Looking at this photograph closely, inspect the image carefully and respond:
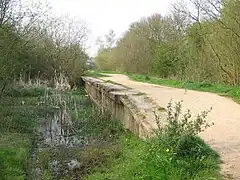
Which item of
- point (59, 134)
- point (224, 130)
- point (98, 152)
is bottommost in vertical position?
point (59, 134)

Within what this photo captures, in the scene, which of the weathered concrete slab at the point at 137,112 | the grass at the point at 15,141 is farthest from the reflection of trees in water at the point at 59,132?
the weathered concrete slab at the point at 137,112

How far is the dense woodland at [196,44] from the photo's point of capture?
1727 cm

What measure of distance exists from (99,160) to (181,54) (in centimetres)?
1873

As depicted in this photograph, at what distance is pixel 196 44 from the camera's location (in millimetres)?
23469

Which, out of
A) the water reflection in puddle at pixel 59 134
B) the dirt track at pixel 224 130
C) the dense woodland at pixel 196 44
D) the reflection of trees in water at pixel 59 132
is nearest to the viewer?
the dirt track at pixel 224 130

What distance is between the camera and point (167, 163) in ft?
17.6

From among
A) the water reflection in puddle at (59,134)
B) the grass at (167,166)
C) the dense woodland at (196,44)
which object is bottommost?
the water reflection in puddle at (59,134)

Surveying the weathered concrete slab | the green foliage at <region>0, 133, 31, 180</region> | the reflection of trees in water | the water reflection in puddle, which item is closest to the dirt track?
the weathered concrete slab

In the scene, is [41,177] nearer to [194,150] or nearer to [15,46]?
[194,150]

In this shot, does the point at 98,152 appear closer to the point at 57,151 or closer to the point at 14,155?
the point at 57,151

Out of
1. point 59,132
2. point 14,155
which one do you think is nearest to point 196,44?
point 59,132

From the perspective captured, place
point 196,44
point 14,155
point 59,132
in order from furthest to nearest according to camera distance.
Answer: point 196,44 < point 59,132 < point 14,155

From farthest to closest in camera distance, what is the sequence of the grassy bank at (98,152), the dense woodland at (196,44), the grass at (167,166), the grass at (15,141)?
the dense woodland at (196,44), the grass at (15,141), the grassy bank at (98,152), the grass at (167,166)

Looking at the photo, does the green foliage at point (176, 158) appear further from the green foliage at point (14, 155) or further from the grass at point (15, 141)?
the grass at point (15, 141)
